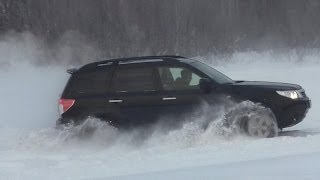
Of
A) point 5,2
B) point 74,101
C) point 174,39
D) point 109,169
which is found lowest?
point 109,169

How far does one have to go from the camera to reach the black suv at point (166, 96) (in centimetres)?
841

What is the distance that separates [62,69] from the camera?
21875 mm

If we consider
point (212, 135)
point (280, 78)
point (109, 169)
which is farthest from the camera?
point (280, 78)

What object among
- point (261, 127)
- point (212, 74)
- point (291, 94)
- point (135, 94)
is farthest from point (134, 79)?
point (291, 94)

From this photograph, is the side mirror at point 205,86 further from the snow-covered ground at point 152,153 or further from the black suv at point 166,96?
the snow-covered ground at point 152,153

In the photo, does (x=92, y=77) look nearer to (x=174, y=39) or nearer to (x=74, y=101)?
(x=74, y=101)

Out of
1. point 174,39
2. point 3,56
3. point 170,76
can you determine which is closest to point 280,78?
point 174,39

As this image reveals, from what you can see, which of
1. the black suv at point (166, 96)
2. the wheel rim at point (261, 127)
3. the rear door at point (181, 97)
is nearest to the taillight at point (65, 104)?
the black suv at point (166, 96)

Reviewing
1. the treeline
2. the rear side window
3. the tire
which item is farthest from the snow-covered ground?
the treeline

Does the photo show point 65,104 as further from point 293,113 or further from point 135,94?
point 293,113

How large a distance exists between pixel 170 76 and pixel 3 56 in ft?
48.7

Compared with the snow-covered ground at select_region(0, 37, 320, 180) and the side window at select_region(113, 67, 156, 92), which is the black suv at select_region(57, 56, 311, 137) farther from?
the snow-covered ground at select_region(0, 37, 320, 180)

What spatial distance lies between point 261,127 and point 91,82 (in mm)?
2896

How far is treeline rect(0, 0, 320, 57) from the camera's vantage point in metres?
23.8
